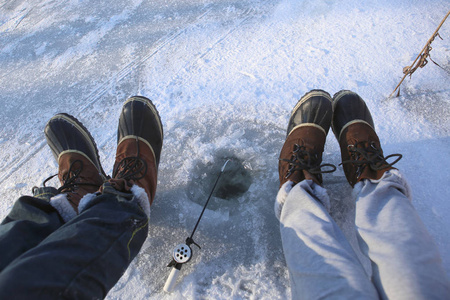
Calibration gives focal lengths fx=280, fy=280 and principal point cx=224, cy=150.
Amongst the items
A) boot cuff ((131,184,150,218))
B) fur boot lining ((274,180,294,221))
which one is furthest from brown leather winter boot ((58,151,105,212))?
fur boot lining ((274,180,294,221))

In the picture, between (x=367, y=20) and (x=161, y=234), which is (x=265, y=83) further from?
(x=161, y=234)

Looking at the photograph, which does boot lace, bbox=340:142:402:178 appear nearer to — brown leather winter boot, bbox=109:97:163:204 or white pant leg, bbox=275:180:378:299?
white pant leg, bbox=275:180:378:299

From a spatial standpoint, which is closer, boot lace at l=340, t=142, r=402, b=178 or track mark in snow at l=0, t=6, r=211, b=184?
boot lace at l=340, t=142, r=402, b=178

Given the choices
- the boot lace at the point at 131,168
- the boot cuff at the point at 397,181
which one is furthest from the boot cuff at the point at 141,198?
the boot cuff at the point at 397,181

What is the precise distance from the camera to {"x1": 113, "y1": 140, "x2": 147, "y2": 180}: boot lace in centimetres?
120

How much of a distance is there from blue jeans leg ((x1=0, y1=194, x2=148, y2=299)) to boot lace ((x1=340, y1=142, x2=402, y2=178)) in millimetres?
869

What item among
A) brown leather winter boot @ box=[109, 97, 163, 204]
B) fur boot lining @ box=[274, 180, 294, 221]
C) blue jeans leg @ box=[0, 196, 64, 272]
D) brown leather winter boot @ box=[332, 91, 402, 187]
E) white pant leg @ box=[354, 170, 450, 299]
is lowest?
brown leather winter boot @ box=[332, 91, 402, 187]

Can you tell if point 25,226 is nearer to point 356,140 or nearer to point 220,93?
point 220,93

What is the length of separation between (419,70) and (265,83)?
92cm

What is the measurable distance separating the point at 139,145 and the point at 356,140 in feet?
3.38

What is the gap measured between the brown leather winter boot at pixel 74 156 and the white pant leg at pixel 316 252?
894mm

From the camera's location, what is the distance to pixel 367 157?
1.15 m

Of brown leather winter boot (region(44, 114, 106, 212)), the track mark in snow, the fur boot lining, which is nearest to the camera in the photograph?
the fur boot lining

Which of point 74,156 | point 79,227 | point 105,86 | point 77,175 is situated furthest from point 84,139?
point 79,227
